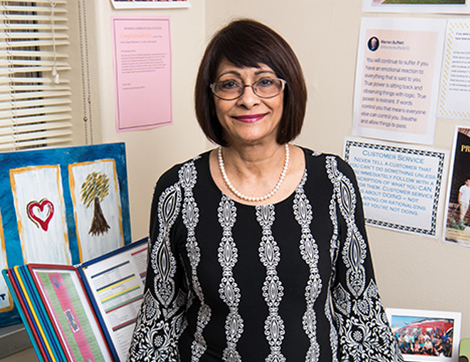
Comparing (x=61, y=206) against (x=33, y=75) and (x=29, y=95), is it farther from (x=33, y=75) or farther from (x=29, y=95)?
(x=33, y=75)

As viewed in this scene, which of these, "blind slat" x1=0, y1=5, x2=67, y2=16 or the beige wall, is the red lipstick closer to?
the beige wall

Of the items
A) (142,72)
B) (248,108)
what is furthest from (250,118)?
(142,72)

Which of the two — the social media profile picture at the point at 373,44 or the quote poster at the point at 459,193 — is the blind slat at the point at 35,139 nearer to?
the social media profile picture at the point at 373,44

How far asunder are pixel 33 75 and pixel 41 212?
0.49m

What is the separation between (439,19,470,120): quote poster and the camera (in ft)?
5.03

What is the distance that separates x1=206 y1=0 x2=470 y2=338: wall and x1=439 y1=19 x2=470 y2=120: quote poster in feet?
0.14

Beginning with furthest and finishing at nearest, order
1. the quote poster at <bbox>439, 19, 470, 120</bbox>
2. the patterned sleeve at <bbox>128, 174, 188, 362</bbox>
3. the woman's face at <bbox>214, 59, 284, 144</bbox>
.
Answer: the quote poster at <bbox>439, 19, 470, 120</bbox> < the patterned sleeve at <bbox>128, 174, 188, 362</bbox> < the woman's face at <bbox>214, 59, 284, 144</bbox>

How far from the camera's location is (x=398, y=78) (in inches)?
65.6

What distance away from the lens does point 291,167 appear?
4.60 ft

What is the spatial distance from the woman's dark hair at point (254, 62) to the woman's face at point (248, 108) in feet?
0.06

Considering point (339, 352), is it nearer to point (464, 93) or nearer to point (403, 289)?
point (403, 289)

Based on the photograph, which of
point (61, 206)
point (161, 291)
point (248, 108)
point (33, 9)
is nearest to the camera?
point (248, 108)

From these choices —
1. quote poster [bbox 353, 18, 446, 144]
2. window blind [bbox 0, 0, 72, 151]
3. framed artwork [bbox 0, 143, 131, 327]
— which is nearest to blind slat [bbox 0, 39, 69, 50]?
window blind [bbox 0, 0, 72, 151]

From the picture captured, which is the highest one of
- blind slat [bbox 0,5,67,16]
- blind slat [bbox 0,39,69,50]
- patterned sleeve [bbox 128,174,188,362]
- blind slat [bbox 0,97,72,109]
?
blind slat [bbox 0,5,67,16]
